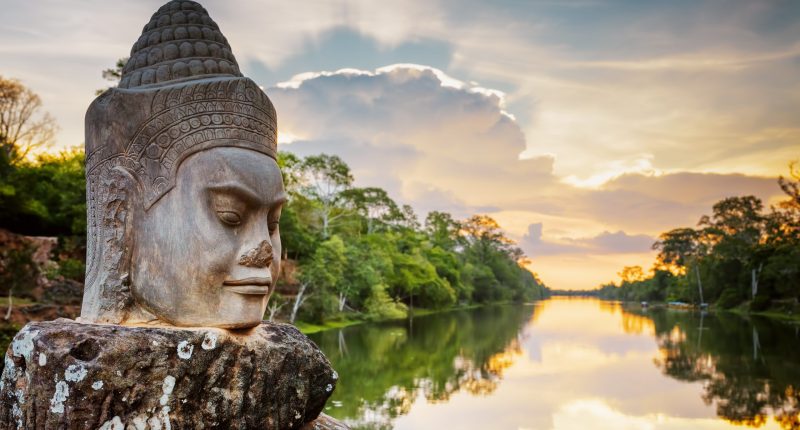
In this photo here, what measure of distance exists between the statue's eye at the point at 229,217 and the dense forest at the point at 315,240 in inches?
586

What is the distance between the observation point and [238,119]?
3992mm

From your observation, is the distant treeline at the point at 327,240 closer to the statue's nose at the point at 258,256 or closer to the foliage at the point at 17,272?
the foliage at the point at 17,272

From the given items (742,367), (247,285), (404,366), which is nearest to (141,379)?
(247,285)

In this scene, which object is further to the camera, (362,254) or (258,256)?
(362,254)

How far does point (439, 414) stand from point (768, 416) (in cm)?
687

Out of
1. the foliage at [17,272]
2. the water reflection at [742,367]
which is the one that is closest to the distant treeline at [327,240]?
the foliage at [17,272]

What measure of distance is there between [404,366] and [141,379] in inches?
629

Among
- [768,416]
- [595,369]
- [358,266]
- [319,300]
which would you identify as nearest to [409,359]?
[595,369]

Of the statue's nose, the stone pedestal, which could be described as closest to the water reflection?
the stone pedestal

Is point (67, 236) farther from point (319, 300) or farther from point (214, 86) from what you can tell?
point (214, 86)

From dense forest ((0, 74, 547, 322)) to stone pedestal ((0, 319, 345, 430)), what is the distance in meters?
14.8

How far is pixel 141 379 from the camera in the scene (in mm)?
3371

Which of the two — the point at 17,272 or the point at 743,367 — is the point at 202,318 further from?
the point at 743,367

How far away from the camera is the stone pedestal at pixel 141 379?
3244mm
